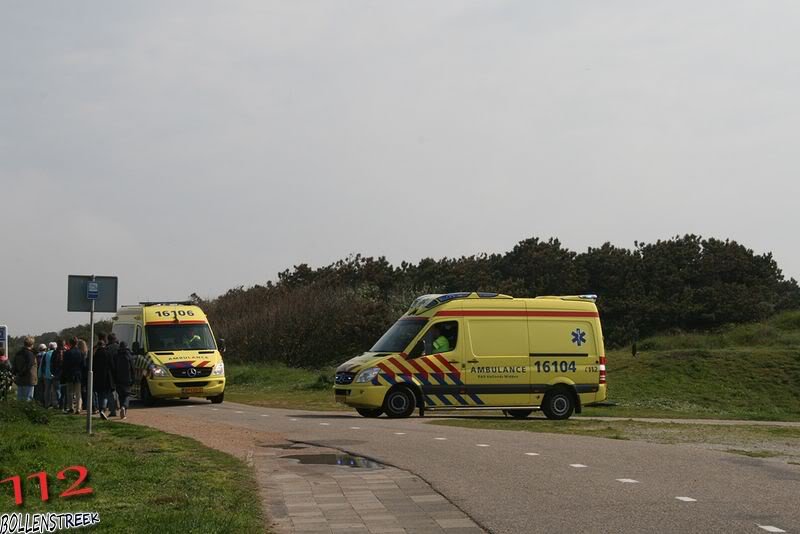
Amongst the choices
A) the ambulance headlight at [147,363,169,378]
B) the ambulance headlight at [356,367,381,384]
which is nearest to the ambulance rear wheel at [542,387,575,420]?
the ambulance headlight at [356,367,381,384]

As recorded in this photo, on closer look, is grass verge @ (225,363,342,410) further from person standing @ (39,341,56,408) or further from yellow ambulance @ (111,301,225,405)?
Answer: person standing @ (39,341,56,408)

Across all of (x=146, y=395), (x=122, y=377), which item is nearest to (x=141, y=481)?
(x=122, y=377)

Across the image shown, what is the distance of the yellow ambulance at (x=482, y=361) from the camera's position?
72.4 feet

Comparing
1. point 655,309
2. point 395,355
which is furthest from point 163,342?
point 655,309

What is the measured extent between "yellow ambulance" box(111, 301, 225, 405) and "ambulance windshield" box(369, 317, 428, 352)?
20.4 feet

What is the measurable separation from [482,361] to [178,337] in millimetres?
9436

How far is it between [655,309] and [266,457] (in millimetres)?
52596

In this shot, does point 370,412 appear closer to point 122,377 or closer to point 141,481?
point 122,377

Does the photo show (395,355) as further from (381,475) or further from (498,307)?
(381,475)

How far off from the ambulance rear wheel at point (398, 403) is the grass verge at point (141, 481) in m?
6.02

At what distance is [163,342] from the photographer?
27.7 meters

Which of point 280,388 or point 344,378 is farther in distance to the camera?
point 280,388

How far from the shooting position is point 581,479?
12.0 meters

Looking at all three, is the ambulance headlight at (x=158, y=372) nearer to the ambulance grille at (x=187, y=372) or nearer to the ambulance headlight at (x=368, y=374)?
the ambulance grille at (x=187, y=372)
